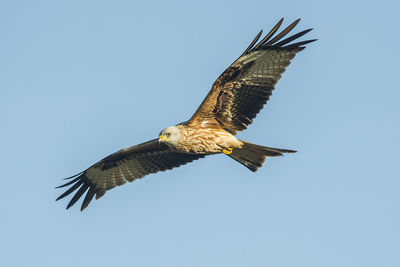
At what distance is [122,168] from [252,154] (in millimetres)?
3391

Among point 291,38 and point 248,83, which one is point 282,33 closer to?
point 291,38

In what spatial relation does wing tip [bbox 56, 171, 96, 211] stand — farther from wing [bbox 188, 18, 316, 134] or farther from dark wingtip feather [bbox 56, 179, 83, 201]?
wing [bbox 188, 18, 316, 134]

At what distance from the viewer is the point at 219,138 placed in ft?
38.2

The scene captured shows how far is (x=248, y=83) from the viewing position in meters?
11.3

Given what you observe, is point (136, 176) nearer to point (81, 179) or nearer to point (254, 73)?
point (81, 179)

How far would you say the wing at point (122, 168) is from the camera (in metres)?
13.4

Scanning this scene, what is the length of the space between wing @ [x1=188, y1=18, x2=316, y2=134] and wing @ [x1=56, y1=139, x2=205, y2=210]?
5.97 ft

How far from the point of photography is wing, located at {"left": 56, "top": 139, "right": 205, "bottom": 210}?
13375mm

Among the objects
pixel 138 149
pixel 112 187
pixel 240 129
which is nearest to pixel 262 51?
pixel 240 129

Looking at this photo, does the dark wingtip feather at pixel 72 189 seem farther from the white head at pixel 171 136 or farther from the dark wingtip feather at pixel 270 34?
the dark wingtip feather at pixel 270 34

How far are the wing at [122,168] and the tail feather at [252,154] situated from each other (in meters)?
1.51

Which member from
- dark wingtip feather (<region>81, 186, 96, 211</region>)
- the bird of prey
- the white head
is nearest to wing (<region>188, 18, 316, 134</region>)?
the bird of prey

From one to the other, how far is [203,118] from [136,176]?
286cm

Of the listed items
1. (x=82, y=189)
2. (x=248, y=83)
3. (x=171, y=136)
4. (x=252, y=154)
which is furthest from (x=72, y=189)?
(x=248, y=83)
